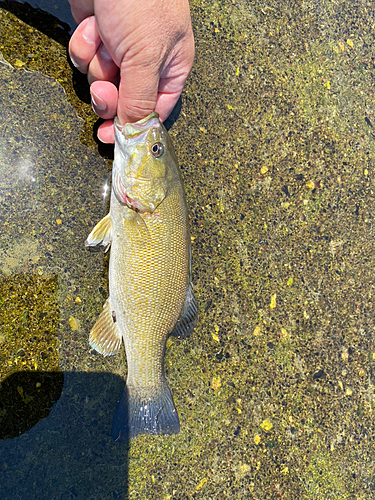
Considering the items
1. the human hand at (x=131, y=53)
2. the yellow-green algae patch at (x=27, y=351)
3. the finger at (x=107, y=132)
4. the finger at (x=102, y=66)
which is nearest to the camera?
the human hand at (x=131, y=53)

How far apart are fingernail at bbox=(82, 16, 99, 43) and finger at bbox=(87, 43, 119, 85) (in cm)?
6

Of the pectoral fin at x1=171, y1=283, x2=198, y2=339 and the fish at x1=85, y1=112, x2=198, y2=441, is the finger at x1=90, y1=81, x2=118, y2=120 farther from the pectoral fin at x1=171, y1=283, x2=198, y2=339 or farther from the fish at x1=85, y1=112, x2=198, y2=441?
the pectoral fin at x1=171, y1=283, x2=198, y2=339

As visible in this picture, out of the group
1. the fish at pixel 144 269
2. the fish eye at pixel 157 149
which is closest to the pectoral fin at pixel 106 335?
the fish at pixel 144 269

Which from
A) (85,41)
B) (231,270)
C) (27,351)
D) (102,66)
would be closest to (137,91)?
(102,66)

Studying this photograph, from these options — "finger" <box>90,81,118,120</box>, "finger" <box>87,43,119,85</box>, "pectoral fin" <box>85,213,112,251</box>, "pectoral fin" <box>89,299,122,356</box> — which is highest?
"finger" <box>87,43,119,85</box>

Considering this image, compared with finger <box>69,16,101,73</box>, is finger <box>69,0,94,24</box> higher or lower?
higher

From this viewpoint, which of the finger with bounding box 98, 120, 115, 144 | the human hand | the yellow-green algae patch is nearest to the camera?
the human hand

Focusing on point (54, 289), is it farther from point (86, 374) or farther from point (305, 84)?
point (305, 84)

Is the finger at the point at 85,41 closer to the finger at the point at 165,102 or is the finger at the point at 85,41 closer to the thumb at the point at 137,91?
the thumb at the point at 137,91

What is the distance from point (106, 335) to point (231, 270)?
3.52 feet

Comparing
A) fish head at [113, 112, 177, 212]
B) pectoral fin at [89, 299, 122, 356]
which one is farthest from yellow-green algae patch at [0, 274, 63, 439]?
fish head at [113, 112, 177, 212]

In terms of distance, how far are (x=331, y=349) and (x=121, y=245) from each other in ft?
6.46

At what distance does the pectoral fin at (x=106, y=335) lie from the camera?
95.3 inches

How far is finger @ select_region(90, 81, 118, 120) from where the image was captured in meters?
2.34
